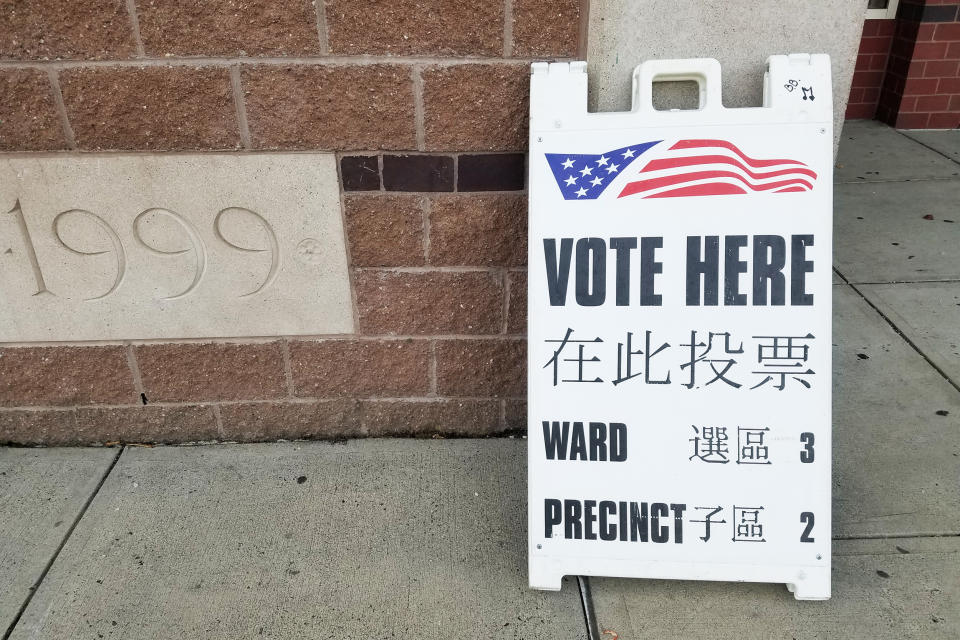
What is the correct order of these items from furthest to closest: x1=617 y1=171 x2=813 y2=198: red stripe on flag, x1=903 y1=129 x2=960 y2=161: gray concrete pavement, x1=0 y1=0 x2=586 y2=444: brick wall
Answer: x1=903 y1=129 x2=960 y2=161: gray concrete pavement < x1=0 y1=0 x2=586 y2=444: brick wall < x1=617 y1=171 x2=813 y2=198: red stripe on flag

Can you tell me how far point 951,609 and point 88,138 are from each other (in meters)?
2.77

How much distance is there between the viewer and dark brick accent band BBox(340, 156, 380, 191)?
2.31m

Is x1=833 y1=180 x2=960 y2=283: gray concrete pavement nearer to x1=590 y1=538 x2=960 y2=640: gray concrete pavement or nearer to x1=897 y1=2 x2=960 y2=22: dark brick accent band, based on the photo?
x1=897 y1=2 x2=960 y2=22: dark brick accent band

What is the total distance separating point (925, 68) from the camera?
568 centimetres

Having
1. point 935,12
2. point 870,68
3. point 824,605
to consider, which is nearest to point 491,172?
point 824,605

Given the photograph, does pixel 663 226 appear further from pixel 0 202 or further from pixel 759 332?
pixel 0 202

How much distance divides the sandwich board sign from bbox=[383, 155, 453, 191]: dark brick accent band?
0.42 metres

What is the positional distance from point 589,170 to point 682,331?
1.61ft

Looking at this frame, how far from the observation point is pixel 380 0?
6.95 feet

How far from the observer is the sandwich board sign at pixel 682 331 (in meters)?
1.92

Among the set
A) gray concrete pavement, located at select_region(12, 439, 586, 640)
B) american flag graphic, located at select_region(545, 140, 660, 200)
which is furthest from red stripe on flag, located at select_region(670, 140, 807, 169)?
gray concrete pavement, located at select_region(12, 439, 586, 640)

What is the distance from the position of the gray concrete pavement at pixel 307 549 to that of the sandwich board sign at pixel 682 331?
21 cm

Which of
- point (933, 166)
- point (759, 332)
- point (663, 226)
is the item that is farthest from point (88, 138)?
point (933, 166)

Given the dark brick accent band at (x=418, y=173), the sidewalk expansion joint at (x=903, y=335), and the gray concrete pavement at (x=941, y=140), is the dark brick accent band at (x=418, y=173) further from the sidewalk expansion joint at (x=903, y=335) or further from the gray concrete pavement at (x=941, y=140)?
the gray concrete pavement at (x=941, y=140)
